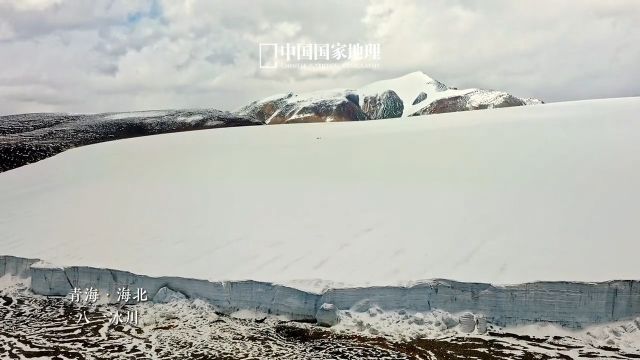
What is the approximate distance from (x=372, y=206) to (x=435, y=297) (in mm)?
3114

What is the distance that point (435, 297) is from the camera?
25.1 feet

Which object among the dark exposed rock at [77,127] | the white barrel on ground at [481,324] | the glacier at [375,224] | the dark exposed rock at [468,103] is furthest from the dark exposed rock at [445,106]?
the white barrel on ground at [481,324]

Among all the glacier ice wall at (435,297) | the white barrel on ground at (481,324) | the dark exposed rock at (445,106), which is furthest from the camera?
the dark exposed rock at (445,106)

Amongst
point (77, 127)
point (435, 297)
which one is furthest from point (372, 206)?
point (77, 127)

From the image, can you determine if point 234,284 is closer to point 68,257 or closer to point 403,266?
point 403,266

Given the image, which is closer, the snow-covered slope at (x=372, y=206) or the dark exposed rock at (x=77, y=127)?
the snow-covered slope at (x=372, y=206)

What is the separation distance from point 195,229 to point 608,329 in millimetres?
7171

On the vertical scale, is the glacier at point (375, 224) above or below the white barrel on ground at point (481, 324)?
above

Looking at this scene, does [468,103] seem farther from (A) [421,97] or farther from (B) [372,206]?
(B) [372,206]

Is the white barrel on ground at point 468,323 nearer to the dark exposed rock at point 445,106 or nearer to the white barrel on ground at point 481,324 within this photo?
the white barrel on ground at point 481,324

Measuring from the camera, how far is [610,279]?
7059 millimetres

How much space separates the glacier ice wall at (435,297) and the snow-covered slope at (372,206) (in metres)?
0.20

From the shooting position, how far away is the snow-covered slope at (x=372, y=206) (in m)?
Result: 8.27

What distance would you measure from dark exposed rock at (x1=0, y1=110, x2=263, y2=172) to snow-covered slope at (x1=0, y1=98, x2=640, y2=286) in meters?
4.11
